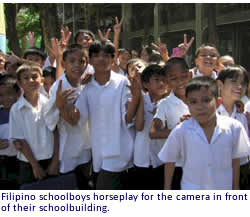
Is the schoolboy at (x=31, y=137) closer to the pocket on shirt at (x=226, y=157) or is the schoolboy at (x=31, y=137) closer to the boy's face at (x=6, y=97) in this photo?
the boy's face at (x=6, y=97)

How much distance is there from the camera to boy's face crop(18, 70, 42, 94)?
2500 millimetres

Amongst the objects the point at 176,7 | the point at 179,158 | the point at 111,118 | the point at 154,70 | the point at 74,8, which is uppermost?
the point at 74,8

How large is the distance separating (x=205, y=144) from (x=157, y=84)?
0.78 m

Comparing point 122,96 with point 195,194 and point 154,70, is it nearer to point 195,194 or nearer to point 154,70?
point 154,70

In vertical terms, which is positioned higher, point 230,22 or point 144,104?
point 230,22

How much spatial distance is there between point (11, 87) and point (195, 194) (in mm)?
1800

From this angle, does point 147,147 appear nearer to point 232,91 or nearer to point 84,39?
point 232,91

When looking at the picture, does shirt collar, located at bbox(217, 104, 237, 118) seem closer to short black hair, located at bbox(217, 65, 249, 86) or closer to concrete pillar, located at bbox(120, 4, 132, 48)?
short black hair, located at bbox(217, 65, 249, 86)

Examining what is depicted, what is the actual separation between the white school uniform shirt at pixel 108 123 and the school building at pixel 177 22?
8.94m

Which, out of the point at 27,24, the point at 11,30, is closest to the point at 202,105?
the point at 11,30

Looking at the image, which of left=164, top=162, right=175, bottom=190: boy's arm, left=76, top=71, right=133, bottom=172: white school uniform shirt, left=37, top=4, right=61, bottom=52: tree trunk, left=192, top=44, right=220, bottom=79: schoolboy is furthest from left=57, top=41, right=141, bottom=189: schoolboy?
left=37, top=4, right=61, bottom=52: tree trunk

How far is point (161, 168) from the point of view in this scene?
252cm

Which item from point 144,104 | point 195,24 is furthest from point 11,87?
point 195,24

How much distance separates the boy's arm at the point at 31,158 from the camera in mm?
2395
